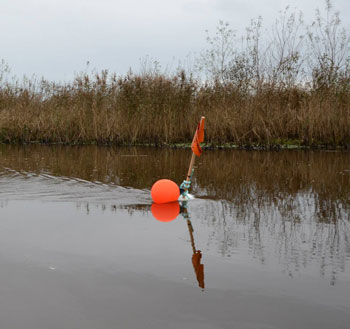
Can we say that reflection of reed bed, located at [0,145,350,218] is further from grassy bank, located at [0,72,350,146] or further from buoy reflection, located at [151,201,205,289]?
grassy bank, located at [0,72,350,146]

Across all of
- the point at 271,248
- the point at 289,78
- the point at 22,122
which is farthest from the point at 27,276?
the point at 22,122

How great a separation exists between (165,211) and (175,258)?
2.05 m

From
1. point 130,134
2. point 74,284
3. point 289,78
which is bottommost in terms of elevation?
point 74,284

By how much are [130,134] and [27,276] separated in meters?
15.0

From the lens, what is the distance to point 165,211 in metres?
5.98

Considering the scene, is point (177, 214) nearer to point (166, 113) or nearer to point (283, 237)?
point (283, 237)

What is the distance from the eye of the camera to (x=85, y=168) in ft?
34.9

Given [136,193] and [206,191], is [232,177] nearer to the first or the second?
[206,191]

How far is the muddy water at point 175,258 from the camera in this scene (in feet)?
9.43

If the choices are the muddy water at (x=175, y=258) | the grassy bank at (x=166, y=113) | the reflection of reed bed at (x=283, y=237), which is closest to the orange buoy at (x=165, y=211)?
the muddy water at (x=175, y=258)

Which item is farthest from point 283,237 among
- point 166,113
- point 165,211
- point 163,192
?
point 166,113

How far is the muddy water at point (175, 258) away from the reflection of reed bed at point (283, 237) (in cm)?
1

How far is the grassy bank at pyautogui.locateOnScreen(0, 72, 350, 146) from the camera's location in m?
16.1

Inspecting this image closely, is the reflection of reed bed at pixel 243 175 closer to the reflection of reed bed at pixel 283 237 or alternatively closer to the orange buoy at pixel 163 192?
the reflection of reed bed at pixel 283 237
